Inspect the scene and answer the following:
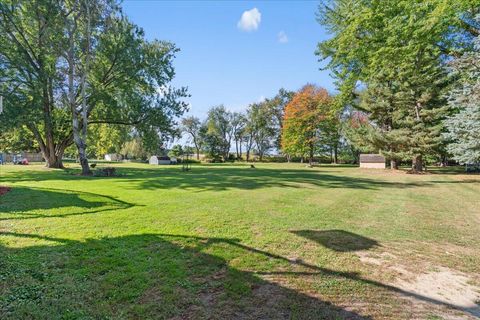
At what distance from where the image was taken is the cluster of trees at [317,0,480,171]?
10.4m

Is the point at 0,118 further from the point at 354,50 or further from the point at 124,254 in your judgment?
the point at 354,50

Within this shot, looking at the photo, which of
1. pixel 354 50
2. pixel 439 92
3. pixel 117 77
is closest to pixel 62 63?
pixel 117 77

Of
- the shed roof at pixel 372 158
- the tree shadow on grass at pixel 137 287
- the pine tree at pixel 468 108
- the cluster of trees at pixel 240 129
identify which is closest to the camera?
the tree shadow on grass at pixel 137 287

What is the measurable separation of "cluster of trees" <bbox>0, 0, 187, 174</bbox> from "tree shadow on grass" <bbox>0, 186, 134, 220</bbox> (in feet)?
30.9

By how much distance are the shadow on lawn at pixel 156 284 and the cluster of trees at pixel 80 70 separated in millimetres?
15894

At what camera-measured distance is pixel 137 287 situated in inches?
130

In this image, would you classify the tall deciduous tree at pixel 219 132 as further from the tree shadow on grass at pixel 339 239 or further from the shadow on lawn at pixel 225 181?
the tree shadow on grass at pixel 339 239

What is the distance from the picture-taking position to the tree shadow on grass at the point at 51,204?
667cm

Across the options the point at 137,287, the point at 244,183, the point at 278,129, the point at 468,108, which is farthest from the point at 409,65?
the point at 278,129

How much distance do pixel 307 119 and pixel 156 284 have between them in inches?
1445

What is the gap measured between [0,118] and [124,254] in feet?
60.3

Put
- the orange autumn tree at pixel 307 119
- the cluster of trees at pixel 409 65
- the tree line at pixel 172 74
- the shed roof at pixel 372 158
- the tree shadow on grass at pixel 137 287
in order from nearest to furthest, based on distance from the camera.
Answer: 1. the tree shadow on grass at pixel 137 287
2. the cluster of trees at pixel 409 65
3. the tree line at pixel 172 74
4. the shed roof at pixel 372 158
5. the orange autumn tree at pixel 307 119

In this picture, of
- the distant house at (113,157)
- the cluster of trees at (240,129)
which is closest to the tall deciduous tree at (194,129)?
the cluster of trees at (240,129)

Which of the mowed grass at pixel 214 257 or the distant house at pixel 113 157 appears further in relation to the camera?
the distant house at pixel 113 157
